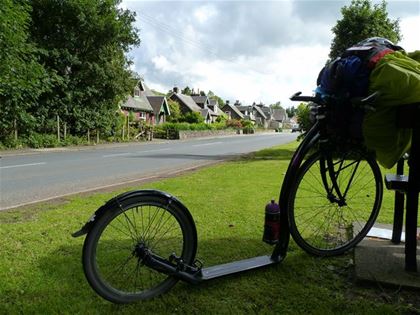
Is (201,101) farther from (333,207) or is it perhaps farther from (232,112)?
(333,207)

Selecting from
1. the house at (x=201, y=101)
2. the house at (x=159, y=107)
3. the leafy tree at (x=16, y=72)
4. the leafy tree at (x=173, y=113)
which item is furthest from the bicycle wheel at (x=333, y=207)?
the house at (x=201, y=101)

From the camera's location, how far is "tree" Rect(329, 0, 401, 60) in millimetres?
17812

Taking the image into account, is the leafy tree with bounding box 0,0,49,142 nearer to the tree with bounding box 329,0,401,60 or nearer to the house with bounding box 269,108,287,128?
the tree with bounding box 329,0,401,60

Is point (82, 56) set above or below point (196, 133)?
above

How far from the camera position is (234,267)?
3.17 meters

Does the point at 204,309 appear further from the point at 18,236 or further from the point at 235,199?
the point at 235,199

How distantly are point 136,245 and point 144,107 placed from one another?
160 ft

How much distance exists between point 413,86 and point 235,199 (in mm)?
4121

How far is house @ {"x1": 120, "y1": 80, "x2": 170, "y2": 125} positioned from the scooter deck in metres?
41.4

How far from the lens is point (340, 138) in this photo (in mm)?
3322

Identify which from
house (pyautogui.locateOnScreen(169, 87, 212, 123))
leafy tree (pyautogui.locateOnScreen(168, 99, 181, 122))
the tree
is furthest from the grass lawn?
house (pyautogui.locateOnScreen(169, 87, 212, 123))

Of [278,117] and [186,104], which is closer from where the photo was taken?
[186,104]

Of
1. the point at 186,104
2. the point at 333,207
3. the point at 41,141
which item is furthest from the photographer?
the point at 186,104

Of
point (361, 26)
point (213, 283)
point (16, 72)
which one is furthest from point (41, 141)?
point (213, 283)
